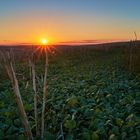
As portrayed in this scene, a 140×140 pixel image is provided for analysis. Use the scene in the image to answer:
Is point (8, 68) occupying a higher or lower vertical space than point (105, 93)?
higher

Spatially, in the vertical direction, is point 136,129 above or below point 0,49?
below

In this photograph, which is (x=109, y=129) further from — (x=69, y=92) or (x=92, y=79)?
(x=92, y=79)

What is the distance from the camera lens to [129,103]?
6.38 meters

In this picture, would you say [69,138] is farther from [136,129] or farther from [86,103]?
[86,103]

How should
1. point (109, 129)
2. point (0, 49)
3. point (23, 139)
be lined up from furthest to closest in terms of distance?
1. point (109, 129)
2. point (23, 139)
3. point (0, 49)

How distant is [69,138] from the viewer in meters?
4.41

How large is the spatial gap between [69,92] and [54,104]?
140cm

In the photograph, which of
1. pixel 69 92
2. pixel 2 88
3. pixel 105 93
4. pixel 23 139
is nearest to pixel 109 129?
pixel 23 139

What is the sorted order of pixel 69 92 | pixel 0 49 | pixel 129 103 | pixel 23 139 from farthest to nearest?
1. pixel 69 92
2. pixel 129 103
3. pixel 23 139
4. pixel 0 49

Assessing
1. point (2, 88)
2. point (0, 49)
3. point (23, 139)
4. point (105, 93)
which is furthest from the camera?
point (2, 88)

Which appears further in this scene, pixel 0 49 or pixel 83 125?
pixel 83 125

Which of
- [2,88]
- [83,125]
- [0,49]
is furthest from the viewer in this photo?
[2,88]

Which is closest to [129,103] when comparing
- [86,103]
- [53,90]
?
[86,103]

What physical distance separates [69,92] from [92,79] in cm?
243
